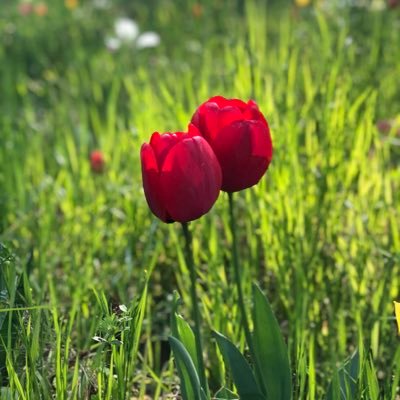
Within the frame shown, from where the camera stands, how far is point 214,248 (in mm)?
1598

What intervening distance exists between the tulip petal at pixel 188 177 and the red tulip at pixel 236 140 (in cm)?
5

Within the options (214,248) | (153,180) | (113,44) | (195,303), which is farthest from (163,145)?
(113,44)

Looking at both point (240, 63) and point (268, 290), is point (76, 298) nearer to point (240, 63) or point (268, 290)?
point (268, 290)

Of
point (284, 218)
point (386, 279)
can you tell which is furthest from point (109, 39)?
point (386, 279)

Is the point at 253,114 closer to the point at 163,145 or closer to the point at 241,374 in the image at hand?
the point at 163,145

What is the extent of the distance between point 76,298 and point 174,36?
234cm

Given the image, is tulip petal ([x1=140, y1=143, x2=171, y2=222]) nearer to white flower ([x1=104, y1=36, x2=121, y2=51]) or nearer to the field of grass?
the field of grass

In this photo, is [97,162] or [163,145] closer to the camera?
[163,145]

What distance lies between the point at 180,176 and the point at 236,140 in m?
0.09

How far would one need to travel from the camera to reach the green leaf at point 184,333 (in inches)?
40.4

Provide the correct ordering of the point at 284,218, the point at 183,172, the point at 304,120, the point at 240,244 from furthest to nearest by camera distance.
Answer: the point at 304,120, the point at 240,244, the point at 284,218, the point at 183,172

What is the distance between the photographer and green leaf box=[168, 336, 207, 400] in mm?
967

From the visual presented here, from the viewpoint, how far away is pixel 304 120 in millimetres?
2014

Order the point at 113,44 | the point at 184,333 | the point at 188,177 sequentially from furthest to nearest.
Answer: the point at 113,44, the point at 184,333, the point at 188,177
